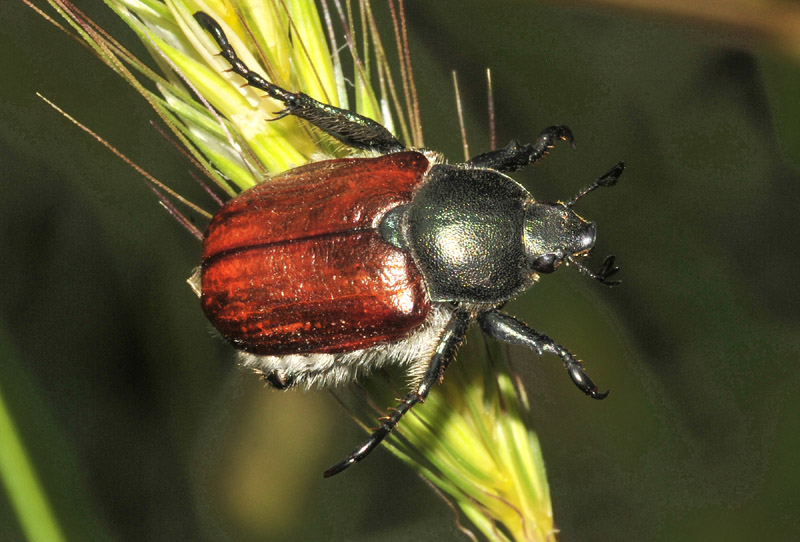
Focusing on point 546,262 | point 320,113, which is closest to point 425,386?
point 546,262

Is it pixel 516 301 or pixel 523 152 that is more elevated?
pixel 523 152

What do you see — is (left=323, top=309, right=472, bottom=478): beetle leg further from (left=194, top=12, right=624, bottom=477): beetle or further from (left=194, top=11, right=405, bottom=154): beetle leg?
(left=194, top=11, right=405, bottom=154): beetle leg

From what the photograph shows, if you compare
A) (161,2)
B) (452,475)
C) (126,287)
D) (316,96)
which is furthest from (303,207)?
(126,287)

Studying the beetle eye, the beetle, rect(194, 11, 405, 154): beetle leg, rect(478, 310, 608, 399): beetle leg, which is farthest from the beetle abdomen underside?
the beetle eye

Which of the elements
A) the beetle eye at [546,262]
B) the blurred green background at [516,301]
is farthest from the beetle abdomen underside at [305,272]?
the blurred green background at [516,301]

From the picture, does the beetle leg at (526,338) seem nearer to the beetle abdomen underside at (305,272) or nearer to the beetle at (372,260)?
the beetle at (372,260)

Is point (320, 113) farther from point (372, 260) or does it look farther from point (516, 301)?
point (516, 301)
